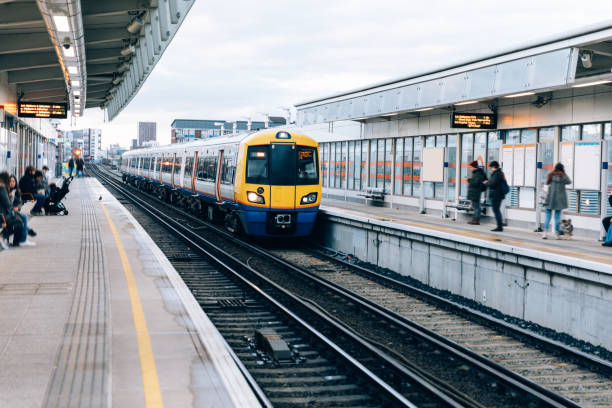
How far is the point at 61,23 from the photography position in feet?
30.6

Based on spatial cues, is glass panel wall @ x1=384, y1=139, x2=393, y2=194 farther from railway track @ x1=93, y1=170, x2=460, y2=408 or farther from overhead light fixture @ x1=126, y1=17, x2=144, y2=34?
railway track @ x1=93, y1=170, x2=460, y2=408

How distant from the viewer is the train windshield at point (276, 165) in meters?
15.5

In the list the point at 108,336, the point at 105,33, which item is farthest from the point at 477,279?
the point at 105,33

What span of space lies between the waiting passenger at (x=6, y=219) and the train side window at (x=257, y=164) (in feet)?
17.5

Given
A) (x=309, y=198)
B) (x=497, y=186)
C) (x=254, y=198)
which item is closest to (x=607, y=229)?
(x=497, y=186)

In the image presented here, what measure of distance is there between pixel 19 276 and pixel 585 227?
10178 millimetres

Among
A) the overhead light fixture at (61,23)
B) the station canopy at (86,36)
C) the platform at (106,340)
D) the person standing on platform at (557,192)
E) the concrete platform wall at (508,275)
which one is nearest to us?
the platform at (106,340)

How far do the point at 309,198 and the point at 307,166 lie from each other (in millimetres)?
817

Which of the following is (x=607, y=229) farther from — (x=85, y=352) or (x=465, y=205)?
(x=85, y=352)

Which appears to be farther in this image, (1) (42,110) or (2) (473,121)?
(1) (42,110)

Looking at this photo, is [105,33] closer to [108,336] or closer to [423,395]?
[108,336]

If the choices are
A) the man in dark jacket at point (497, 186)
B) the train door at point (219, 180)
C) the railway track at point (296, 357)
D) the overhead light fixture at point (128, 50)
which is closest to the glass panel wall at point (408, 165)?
the train door at point (219, 180)

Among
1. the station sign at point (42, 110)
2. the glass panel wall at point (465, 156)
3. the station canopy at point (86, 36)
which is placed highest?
the station canopy at point (86, 36)

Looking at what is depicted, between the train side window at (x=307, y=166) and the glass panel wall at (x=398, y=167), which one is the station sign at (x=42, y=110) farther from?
the glass panel wall at (x=398, y=167)
